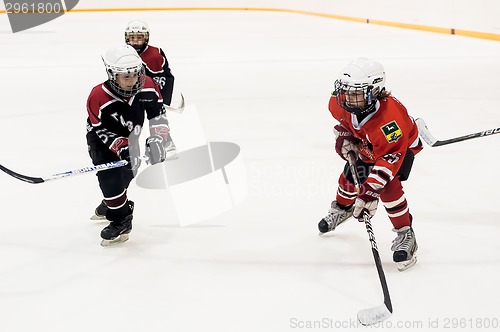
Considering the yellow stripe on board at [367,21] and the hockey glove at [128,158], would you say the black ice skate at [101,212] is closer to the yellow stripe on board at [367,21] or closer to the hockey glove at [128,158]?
the hockey glove at [128,158]

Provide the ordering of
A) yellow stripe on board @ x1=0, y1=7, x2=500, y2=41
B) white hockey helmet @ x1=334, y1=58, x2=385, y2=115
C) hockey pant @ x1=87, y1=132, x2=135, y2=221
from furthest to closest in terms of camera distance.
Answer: yellow stripe on board @ x1=0, y1=7, x2=500, y2=41, hockey pant @ x1=87, y1=132, x2=135, y2=221, white hockey helmet @ x1=334, y1=58, x2=385, y2=115

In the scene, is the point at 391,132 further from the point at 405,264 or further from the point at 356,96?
the point at 405,264

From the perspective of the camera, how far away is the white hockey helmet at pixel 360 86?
2.01m

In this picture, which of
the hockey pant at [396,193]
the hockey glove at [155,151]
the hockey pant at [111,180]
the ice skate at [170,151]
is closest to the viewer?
the hockey pant at [396,193]

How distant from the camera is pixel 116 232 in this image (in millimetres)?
2404

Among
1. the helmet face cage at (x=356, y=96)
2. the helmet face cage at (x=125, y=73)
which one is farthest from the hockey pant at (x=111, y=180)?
the helmet face cage at (x=356, y=96)

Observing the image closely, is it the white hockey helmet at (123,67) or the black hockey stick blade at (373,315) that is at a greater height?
the white hockey helmet at (123,67)

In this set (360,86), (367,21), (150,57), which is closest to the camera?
(360,86)

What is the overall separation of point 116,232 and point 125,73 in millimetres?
598

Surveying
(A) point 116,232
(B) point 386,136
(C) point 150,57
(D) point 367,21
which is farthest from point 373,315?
(D) point 367,21

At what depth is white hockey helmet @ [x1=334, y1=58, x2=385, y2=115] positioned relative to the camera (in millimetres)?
2006

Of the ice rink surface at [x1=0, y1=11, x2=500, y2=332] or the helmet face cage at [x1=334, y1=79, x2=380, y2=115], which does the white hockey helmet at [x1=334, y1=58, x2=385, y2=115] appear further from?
the ice rink surface at [x1=0, y1=11, x2=500, y2=332]

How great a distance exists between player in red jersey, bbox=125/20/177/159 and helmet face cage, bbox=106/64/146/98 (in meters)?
1.37

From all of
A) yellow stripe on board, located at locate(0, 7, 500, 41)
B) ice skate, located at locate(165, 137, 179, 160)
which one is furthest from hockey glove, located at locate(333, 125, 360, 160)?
yellow stripe on board, located at locate(0, 7, 500, 41)
